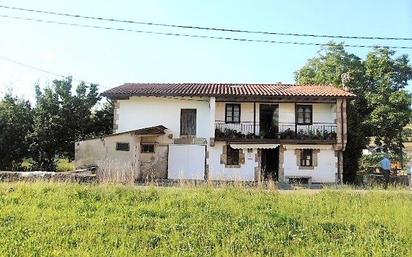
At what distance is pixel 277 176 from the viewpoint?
26.5 m

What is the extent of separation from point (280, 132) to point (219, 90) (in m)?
4.42

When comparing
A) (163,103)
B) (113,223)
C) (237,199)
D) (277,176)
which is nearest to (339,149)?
(277,176)

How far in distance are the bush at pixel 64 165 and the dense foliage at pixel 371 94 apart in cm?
1760

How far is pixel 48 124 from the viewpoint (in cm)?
2638

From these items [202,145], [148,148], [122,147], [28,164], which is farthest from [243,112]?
[28,164]

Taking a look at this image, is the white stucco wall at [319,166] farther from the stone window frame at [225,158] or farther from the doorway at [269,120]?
the stone window frame at [225,158]

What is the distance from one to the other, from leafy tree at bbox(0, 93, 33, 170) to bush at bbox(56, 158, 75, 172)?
2.18 metres

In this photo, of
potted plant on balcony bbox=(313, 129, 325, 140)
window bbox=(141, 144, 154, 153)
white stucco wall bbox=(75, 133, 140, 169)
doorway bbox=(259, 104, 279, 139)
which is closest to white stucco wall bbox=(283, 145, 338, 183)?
potted plant on balcony bbox=(313, 129, 325, 140)

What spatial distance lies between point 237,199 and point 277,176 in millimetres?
14763

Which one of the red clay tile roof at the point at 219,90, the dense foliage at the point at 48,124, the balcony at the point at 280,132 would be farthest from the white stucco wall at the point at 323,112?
the dense foliage at the point at 48,124

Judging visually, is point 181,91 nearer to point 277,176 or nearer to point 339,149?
point 277,176

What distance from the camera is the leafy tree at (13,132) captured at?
25.8 metres

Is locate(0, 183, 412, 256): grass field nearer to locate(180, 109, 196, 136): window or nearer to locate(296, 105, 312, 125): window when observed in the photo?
locate(180, 109, 196, 136): window

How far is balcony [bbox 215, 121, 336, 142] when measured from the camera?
2586 cm
